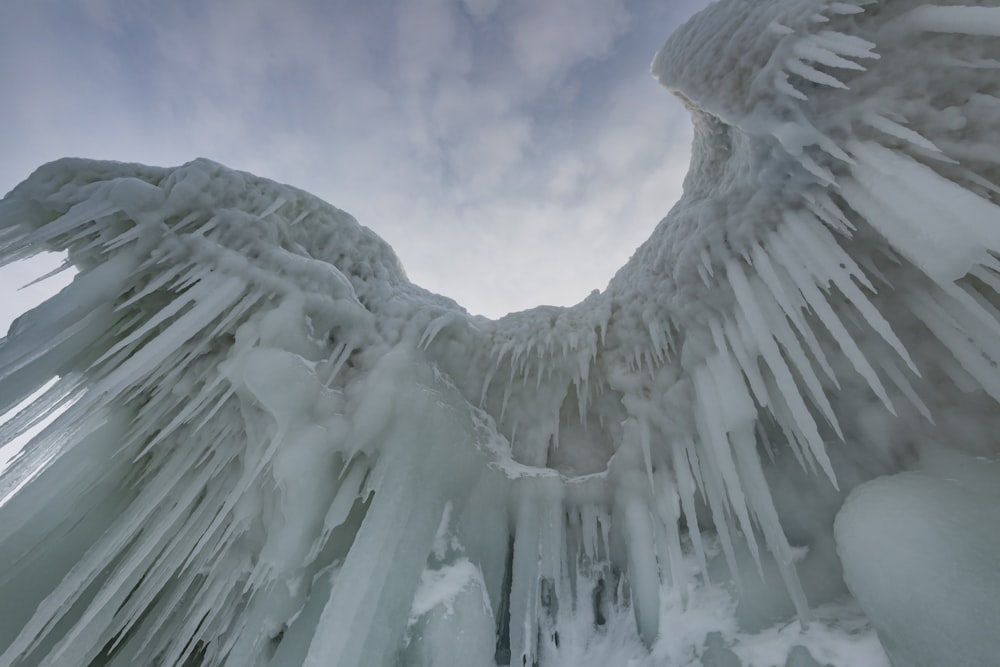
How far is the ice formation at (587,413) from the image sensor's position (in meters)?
1.77

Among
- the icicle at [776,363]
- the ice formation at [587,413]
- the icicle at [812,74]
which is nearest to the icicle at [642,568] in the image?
the ice formation at [587,413]

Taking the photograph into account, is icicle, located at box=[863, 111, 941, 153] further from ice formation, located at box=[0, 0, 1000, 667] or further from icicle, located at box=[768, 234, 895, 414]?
icicle, located at box=[768, 234, 895, 414]

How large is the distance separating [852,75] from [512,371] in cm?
228

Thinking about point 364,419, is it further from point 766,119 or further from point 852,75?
point 852,75

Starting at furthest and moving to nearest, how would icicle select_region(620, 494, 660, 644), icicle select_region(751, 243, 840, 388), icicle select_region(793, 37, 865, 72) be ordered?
icicle select_region(620, 494, 660, 644) → icicle select_region(751, 243, 840, 388) → icicle select_region(793, 37, 865, 72)

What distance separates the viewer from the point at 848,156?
5.94 ft

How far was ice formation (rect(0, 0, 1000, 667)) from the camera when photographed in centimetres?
177

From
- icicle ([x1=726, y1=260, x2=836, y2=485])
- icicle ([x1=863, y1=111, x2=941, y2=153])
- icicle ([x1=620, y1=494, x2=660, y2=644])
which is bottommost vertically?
icicle ([x1=620, y1=494, x2=660, y2=644])

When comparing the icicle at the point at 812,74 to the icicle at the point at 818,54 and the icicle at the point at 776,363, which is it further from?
→ the icicle at the point at 776,363

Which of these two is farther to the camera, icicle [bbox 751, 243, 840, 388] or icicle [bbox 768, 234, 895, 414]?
icicle [bbox 751, 243, 840, 388]

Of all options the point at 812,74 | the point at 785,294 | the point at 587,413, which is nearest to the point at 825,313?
the point at 785,294

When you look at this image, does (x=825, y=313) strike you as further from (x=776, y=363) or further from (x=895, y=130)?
(x=895, y=130)

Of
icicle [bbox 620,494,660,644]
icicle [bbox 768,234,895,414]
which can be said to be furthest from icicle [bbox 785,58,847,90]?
icicle [bbox 620,494,660,644]

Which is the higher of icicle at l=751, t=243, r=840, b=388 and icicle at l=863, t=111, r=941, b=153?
icicle at l=863, t=111, r=941, b=153
